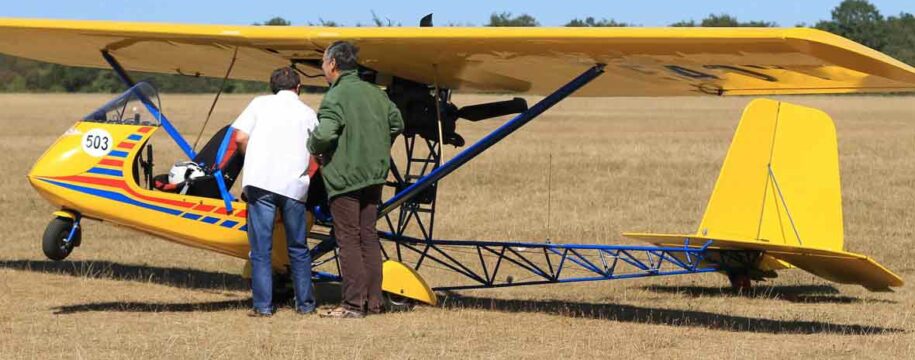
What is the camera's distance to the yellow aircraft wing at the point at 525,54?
25.8 feet

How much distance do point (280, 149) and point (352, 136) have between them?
1.60 ft

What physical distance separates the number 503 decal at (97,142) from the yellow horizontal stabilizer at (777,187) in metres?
3.89

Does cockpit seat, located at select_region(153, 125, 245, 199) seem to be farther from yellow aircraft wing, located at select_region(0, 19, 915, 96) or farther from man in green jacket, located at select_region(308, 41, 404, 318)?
man in green jacket, located at select_region(308, 41, 404, 318)

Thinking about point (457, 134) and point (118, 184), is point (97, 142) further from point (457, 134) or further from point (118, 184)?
point (457, 134)

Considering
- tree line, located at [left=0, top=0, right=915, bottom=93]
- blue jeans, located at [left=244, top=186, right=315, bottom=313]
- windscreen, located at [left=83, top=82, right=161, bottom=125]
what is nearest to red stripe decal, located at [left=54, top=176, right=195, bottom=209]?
windscreen, located at [left=83, top=82, right=161, bottom=125]

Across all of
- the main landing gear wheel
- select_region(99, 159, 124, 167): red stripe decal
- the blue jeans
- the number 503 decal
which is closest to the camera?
the blue jeans

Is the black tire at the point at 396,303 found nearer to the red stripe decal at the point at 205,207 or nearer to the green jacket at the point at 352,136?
the green jacket at the point at 352,136

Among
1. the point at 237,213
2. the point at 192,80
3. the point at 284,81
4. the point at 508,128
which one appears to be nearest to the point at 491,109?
Result: the point at 508,128

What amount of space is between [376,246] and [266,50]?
5.99 feet

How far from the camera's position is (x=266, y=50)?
10016 mm

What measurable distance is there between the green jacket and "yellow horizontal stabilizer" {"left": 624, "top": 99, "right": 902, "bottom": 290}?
2372mm

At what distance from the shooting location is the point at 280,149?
8.95 meters

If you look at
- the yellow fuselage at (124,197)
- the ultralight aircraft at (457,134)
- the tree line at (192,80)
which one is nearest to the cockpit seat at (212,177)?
the ultralight aircraft at (457,134)

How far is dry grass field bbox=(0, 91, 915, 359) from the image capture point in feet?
26.3
